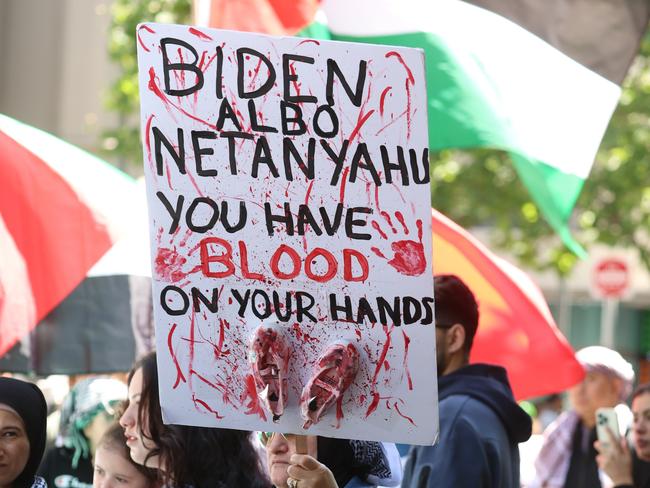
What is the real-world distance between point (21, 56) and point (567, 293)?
1103 cm

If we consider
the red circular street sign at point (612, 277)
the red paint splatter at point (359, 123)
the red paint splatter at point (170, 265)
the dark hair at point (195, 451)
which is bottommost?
the red circular street sign at point (612, 277)

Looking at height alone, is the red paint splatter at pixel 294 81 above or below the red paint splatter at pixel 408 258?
above

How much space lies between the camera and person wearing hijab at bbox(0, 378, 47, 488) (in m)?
4.16

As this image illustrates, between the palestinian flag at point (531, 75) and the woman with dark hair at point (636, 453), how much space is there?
723 millimetres

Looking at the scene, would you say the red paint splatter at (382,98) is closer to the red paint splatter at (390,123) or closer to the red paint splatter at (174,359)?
the red paint splatter at (390,123)

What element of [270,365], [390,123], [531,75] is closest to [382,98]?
[390,123]

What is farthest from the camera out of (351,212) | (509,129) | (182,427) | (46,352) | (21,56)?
(21,56)

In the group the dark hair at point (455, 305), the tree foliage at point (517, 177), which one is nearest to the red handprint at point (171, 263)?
the dark hair at point (455, 305)

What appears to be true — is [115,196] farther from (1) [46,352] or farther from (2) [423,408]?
(2) [423,408]

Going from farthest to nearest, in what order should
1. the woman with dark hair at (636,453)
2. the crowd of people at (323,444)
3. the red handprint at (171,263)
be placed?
the woman with dark hair at (636,453) < the crowd of people at (323,444) < the red handprint at (171,263)

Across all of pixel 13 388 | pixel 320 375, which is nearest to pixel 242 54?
pixel 320 375

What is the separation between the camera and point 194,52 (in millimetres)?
3359

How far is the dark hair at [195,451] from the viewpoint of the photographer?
4035mm

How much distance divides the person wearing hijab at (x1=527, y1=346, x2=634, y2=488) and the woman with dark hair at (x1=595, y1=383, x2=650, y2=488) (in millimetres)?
974
